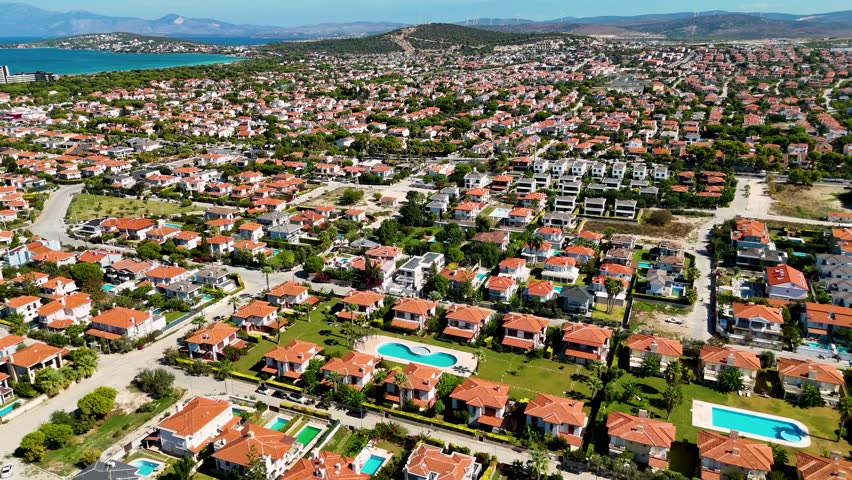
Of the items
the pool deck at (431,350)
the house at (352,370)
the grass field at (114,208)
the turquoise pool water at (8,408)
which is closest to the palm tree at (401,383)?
the house at (352,370)

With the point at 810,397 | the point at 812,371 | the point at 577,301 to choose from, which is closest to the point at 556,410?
the point at 577,301

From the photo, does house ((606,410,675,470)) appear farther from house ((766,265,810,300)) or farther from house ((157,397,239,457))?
house ((766,265,810,300))

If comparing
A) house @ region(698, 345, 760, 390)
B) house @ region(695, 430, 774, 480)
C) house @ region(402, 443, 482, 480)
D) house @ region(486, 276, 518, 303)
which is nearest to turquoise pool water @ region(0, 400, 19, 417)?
house @ region(402, 443, 482, 480)

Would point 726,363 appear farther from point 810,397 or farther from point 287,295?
point 287,295

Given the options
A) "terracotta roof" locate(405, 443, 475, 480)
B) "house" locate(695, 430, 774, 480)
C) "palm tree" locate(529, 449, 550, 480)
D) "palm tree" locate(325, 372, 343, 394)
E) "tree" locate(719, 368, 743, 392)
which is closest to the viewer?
"palm tree" locate(529, 449, 550, 480)

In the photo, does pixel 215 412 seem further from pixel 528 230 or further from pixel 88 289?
pixel 528 230

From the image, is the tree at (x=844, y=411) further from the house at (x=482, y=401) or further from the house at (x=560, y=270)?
the house at (x=560, y=270)
